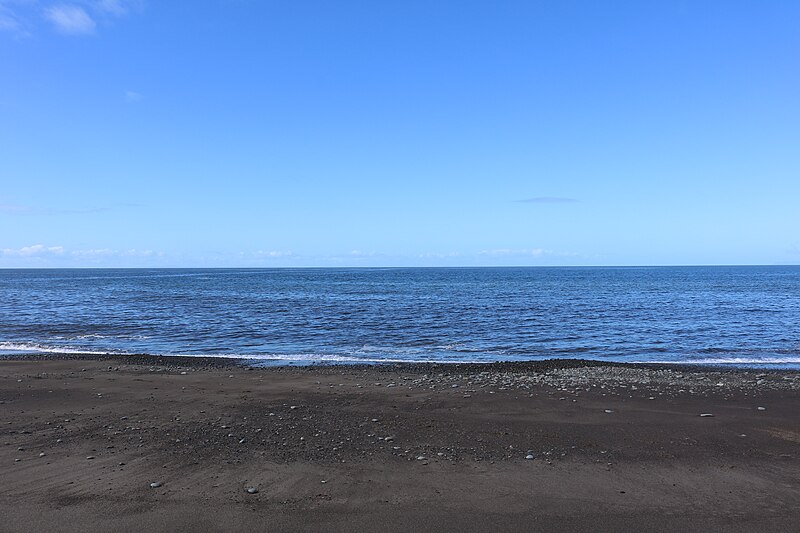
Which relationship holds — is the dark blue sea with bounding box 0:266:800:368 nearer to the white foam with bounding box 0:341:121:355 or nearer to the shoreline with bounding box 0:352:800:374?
the white foam with bounding box 0:341:121:355

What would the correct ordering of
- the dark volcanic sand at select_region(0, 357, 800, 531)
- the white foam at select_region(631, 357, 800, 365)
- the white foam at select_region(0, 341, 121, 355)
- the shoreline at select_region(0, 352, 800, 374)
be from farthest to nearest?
1. the white foam at select_region(0, 341, 121, 355)
2. the white foam at select_region(631, 357, 800, 365)
3. the shoreline at select_region(0, 352, 800, 374)
4. the dark volcanic sand at select_region(0, 357, 800, 531)

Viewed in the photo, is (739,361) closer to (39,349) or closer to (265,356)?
(265,356)

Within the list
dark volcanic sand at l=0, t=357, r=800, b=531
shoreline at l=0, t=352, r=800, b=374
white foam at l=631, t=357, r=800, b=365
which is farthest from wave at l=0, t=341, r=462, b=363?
white foam at l=631, t=357, r=800, b=365

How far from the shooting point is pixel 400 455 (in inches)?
384

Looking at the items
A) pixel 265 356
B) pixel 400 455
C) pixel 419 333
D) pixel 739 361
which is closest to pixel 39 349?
pixel 265 356

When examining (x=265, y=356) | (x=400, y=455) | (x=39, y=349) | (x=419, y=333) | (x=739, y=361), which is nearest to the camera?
(x=400, y=455)

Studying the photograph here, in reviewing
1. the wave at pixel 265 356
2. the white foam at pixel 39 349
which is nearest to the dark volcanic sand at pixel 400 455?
the wave at pixel 265 356

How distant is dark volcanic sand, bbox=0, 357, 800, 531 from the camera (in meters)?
7.45

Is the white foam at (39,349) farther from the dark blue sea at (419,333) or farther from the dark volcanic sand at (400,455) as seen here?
the dark volcanic sand at (400,455)

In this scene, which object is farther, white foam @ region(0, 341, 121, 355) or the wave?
white foam @ region(0, 341, 121, 355)

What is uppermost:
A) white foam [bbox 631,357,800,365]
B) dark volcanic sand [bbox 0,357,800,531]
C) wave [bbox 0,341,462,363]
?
dark volcanic sand [bbox 0,357,800,531]

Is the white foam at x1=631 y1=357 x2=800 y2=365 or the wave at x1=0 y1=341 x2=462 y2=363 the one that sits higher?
the wave at x1=0 y1=341 x2=462 y2=363

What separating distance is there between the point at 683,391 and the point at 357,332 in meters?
20.5

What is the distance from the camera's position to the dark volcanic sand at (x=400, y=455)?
745cm
